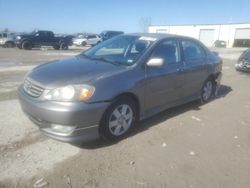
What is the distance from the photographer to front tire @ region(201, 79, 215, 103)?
233 inches

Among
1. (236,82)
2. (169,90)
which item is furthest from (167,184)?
(236,82)

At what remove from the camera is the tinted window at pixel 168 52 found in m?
4.39

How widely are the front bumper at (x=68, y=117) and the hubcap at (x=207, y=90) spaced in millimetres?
3325

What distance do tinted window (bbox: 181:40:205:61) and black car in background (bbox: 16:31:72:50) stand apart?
19783 mm

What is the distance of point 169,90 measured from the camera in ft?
15.3

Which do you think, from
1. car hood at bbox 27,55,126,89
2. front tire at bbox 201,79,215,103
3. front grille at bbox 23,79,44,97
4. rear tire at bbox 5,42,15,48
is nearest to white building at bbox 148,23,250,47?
rear tire at bbox 5,42,15,48

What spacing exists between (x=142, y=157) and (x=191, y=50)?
9.35 feet

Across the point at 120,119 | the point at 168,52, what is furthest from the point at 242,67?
the point at 120,119

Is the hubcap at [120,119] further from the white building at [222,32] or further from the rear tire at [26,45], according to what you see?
the white building at [222,32]

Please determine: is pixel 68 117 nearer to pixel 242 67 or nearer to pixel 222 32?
pixel 242 67

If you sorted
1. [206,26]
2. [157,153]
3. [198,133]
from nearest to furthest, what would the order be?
[157,153] → [198,133] → [206,26]

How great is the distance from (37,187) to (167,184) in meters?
1.48

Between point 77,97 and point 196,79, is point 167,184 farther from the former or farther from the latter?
point 196,79

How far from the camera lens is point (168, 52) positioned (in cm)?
464
